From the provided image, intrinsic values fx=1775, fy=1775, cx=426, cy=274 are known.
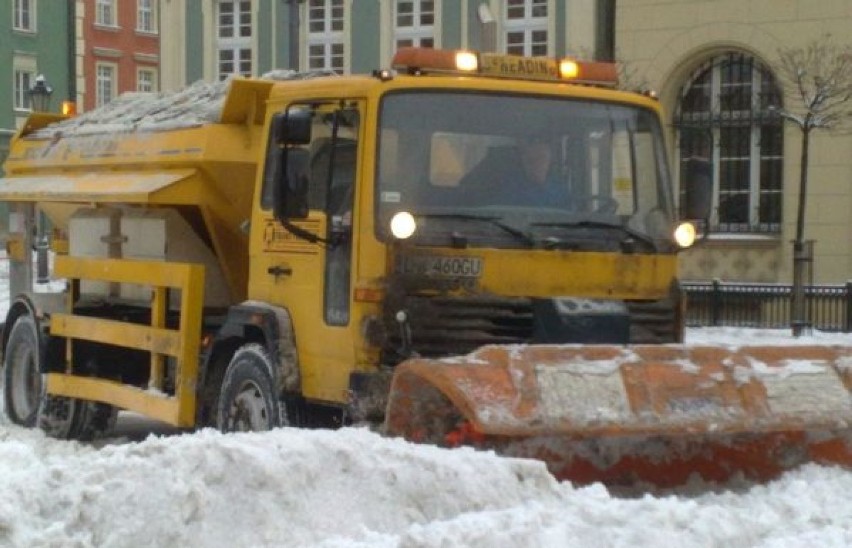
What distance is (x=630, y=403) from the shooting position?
28.2 feet

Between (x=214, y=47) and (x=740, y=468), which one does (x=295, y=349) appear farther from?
(x=214, y=47)

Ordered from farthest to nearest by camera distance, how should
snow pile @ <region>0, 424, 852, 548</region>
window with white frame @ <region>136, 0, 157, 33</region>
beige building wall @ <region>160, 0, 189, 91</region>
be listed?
1. window with white frame @ <region>136, 0, 157, 33</region>
2. beige building wall @ <region>160, 0, 189, 91</region>
3. snow pile @ <region>0, 424, 852, 548</region>

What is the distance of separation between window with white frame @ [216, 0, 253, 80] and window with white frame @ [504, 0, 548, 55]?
604 centimetres

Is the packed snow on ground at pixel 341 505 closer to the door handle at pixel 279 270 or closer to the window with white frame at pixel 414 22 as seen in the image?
the door handle at pixel 279 270

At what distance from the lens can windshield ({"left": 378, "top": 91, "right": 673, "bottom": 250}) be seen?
9.73 m

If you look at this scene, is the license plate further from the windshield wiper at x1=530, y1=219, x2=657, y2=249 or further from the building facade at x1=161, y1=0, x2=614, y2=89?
the building facade at x1=161, y1=0, x2=614, y2=89

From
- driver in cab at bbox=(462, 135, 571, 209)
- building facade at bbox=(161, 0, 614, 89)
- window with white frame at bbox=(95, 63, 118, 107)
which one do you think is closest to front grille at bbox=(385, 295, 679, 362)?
driver in cab at bbox=(462, 135, 571, 209)

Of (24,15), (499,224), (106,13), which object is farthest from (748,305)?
(106,13)

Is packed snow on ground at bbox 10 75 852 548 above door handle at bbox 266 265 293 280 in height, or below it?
below

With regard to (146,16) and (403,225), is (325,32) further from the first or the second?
(146,16)

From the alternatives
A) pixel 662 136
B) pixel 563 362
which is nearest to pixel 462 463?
pixel 563 362

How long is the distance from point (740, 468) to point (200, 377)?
3.72m

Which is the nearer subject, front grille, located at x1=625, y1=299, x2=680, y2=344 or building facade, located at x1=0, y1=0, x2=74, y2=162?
front grille, located at x1=625, y1=299, x2=680, y2=344

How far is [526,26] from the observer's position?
33.9 meters
